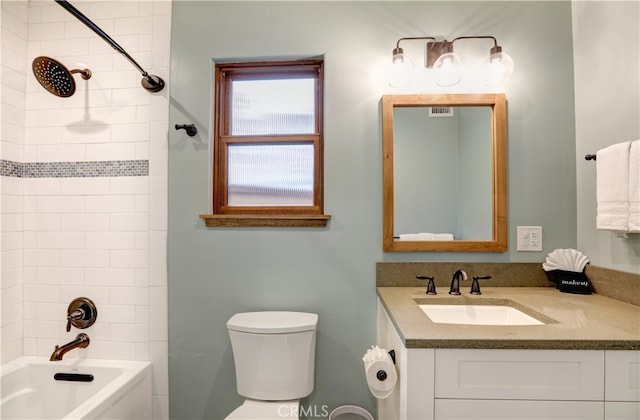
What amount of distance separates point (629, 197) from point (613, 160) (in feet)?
0.51

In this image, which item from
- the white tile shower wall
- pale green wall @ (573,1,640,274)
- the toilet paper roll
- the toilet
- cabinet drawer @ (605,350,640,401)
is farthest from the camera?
the white tile shower wall

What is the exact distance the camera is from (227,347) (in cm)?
153

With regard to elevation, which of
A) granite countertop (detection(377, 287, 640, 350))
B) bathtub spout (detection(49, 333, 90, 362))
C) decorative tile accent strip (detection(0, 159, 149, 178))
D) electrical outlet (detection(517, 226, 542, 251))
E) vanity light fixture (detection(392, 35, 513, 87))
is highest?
vanity light fixture (detection(392, 35, 513, 87))

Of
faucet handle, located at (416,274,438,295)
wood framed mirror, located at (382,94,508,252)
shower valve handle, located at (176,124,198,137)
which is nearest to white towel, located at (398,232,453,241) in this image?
wood framed mirror, located at (382,94,508,252)

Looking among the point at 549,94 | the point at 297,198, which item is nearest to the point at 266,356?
the point at 297,198

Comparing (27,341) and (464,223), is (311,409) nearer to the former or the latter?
(464,223)

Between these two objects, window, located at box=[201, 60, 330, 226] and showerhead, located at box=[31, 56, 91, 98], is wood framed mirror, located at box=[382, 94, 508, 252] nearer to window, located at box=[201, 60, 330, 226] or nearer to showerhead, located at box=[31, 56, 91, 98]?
window, located at box=[201, 60, 330, 226]

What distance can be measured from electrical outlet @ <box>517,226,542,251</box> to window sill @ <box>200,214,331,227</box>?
951 millimetres

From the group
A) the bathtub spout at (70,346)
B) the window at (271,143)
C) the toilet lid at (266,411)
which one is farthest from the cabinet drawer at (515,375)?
the bathtub spout at (70,346)

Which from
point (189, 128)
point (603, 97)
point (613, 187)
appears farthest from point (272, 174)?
point (603, 97)

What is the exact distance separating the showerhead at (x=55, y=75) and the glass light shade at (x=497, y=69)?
6.68 ft

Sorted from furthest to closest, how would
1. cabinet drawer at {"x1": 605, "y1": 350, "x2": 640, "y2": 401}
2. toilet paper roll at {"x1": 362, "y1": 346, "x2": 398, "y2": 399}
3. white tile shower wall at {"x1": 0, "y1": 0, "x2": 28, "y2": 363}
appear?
white tile shower wall at {"x1": 0, "y1": 0, "x2": 28, "y2": 363}, toilet paper roll at {"x1": 362, "y1": 346, "x2": 398, "y2": 399}, cabinet drawer at {"x1": 605, "y1": 350, "x2": 640, "y2": 401}

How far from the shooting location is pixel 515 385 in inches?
33.9

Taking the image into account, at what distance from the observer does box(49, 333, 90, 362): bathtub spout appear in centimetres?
146
